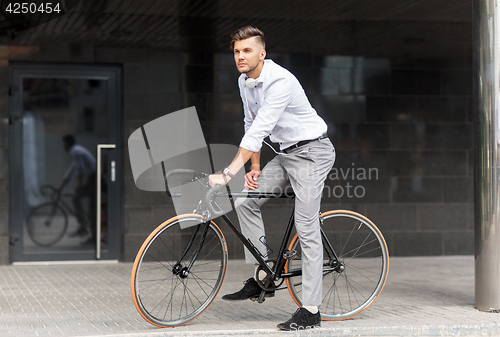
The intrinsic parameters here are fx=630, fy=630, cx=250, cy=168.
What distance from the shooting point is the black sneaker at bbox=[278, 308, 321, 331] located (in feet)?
13.6

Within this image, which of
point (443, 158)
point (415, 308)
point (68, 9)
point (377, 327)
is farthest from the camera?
point (443, 158)

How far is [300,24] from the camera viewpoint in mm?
7910

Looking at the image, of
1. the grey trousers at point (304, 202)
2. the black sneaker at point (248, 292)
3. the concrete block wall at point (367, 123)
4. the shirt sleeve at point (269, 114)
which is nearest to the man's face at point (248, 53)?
the shirt sleeve at point (269, 114)

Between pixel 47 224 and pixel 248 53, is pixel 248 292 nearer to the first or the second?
pixel 248 53

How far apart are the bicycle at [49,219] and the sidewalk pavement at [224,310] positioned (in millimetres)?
592

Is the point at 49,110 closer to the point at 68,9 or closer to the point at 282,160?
the point at 68,9

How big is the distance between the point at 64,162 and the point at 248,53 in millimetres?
4245

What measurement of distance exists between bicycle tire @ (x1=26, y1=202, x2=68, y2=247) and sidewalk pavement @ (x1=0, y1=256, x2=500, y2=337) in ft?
1.92

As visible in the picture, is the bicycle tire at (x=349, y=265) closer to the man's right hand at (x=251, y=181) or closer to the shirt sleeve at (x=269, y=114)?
the man's right hand at (x=251, y=181)

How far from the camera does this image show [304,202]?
167 inches

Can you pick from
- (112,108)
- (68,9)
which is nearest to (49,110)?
(112,108)

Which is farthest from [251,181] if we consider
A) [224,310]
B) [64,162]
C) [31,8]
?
A: [31,8]

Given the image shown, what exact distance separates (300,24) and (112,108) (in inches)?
101

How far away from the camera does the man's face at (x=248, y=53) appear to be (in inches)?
160
